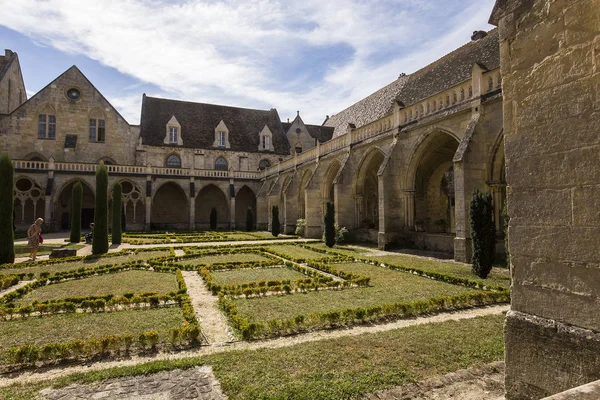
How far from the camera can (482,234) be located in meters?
9.55

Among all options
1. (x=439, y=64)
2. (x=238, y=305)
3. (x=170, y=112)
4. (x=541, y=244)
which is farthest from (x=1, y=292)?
(x=170, y=112)

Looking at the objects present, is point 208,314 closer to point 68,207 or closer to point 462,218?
point 462,218

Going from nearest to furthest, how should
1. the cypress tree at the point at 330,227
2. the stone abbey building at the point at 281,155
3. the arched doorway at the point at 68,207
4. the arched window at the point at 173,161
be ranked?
the stone abbey building at the point at 281,155 < the cypress tree at the point at 330,227 < the arched doorway at the point at 68,207 < the arched window at the point at 173,161

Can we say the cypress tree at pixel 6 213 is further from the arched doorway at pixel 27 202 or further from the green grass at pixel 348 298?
the arched doorway at pixel 27 202

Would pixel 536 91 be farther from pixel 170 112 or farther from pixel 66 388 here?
pixel 170 112

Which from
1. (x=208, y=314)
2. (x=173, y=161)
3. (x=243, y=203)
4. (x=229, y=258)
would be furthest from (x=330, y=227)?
(x=173, y=161)

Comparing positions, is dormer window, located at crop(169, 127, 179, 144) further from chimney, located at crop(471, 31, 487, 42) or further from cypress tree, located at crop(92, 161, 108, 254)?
chimney, located at crop(471, 31, 487, 42)

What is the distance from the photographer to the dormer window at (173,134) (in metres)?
34.9

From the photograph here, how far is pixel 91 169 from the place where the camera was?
2933cm

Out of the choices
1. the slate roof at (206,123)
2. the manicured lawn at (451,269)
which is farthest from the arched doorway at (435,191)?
the slate roof at (206,123)

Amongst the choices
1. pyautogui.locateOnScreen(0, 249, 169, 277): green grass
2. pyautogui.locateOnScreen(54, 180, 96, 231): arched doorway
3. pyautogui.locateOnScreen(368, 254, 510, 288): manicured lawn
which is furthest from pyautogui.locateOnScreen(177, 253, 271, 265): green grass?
pyautogui.locateOnScreen(54, 180, 96, 231): arched doorway

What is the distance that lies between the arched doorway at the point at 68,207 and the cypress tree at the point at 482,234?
30.2m

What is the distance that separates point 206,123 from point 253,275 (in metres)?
31.2

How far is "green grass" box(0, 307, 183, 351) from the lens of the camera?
515 centimetres
